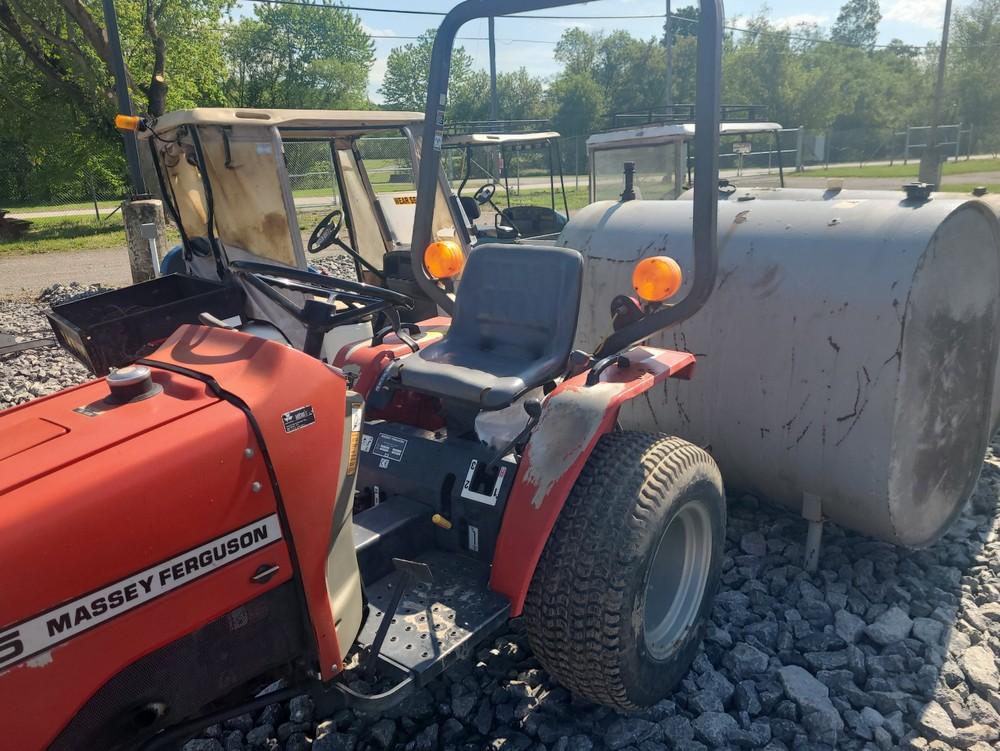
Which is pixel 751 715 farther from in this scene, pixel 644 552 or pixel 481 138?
pixel 481 138

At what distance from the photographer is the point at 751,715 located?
2.31 metres

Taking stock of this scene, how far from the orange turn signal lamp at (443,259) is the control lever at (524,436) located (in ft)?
2.46

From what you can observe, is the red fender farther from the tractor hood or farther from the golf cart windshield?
the golf cart windshield

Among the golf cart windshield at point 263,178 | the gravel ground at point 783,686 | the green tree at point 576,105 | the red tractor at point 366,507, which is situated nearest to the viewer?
the red tractor at point 366,507

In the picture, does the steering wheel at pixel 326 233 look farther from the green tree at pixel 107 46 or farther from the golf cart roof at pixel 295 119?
the green tree at pixel 107 46

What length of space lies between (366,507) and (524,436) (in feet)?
2.17

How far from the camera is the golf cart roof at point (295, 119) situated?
4891 millimetres

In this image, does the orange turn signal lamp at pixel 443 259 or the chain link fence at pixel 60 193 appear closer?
the orange turn signal lamp at pixel 443 259

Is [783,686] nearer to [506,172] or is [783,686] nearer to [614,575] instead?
[614,575]

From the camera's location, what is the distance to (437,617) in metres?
2.05

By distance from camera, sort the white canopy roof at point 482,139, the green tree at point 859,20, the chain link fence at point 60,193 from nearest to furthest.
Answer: the white canopy roof at point 482,139 → the chain link fence at point 60,193 → the green tree at point 859,20

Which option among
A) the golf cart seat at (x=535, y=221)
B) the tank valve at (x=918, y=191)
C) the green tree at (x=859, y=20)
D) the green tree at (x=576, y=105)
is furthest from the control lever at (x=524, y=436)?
the green tree at (x=859, y=20)

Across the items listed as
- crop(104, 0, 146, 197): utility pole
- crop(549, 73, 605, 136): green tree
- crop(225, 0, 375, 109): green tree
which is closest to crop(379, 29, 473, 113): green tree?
crop(225, 0, 375, 109): green tree

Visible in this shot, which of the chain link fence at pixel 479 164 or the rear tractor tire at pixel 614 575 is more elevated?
the chain link fence at pixel 479 164
